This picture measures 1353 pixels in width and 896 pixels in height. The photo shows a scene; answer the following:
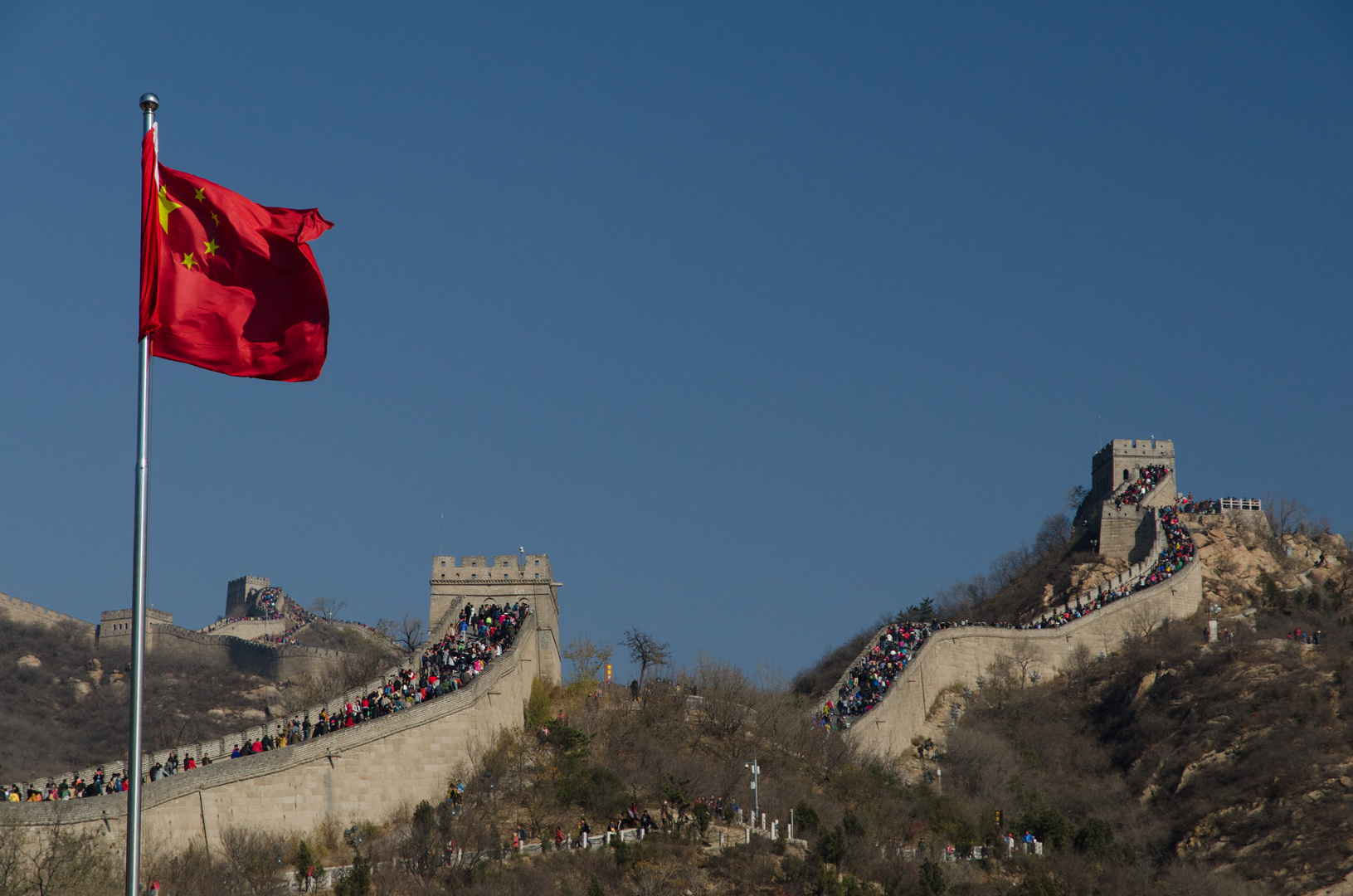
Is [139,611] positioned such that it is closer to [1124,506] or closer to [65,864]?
[65,864]

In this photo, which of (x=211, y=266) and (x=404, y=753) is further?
(x=404, y=753)

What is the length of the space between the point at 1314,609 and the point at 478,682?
4749 cm

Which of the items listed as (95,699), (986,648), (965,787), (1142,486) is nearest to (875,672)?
(965,787)

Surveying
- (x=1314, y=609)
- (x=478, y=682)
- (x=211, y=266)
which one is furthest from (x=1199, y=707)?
(x=211, y=266)

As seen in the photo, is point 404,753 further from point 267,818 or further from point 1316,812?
point 1316,812

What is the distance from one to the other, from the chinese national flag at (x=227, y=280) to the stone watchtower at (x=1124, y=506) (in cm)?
7241

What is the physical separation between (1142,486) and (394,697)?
61895mm

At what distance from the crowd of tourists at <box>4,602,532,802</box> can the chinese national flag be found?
20845mm

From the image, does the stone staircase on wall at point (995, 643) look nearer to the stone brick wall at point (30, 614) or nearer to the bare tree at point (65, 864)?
the bare tree at point (65, 864)

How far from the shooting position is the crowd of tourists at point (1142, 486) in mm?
93312

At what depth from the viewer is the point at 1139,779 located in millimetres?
62844

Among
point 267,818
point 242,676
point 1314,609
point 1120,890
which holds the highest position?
point 242,676

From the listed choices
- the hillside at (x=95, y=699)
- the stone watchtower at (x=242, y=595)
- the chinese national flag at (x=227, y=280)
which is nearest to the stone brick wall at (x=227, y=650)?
the hillside at (x=95, y=699)

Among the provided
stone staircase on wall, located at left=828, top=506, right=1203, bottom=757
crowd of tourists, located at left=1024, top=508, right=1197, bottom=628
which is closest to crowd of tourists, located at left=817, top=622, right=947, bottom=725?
stone staircase on wall, located at left=828, top=506, right=1203, bottom=757
